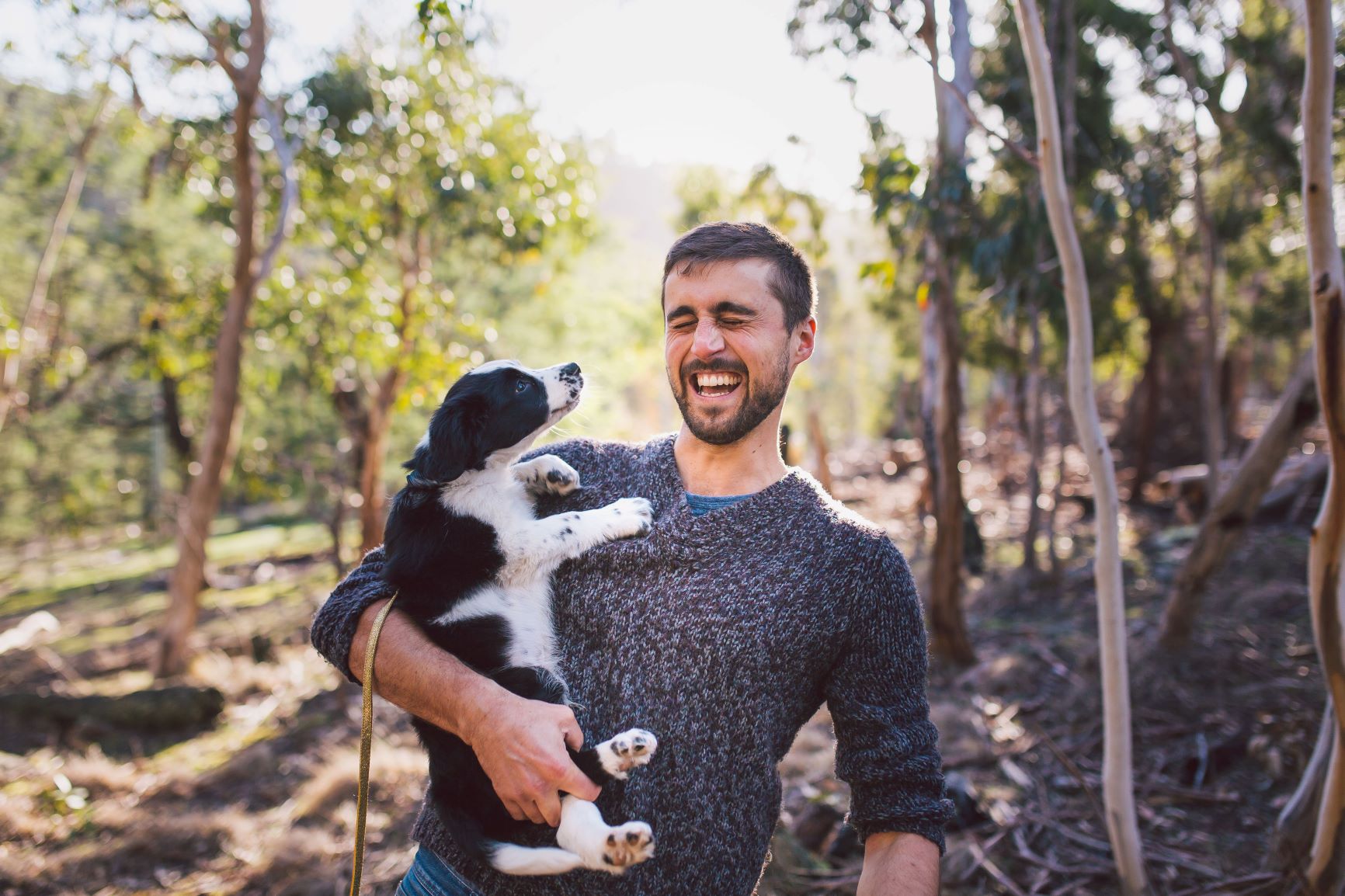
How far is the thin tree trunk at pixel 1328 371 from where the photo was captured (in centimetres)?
207

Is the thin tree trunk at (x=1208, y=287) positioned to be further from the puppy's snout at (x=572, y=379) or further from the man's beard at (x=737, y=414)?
the man's beard at (x=737, y=414)

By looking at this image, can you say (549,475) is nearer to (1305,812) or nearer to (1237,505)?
(1305,812)

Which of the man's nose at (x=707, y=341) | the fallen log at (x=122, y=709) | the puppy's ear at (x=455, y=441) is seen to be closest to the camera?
the man's nose at (x=707, y=341)

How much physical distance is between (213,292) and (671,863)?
11241mm

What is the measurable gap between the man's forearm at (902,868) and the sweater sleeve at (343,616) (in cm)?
121

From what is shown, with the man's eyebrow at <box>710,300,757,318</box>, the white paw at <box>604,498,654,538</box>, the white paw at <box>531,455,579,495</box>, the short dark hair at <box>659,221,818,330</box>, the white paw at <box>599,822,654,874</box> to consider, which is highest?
the short dark hair at <box>659,221,818,330</box>

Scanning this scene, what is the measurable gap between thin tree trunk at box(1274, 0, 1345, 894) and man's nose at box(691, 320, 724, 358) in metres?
1.75

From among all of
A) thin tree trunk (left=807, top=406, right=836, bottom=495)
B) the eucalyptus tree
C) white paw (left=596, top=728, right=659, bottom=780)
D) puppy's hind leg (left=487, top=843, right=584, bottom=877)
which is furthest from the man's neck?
thin tree trunk (left=807, top=406, right=836, bottom=495)

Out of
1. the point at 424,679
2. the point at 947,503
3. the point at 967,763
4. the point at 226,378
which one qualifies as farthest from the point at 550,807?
the point at 226,378

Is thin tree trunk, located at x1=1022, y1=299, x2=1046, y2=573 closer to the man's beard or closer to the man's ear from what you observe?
the man's ear

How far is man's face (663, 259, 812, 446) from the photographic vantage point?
5.92 feet

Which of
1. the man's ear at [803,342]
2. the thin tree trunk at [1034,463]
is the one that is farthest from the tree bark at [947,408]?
the man's ear at [803,342]

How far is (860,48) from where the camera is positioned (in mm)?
5254

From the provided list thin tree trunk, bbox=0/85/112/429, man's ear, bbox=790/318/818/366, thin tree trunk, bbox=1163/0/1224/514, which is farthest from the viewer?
thin tree trunk, bbox=0/85/112/429
